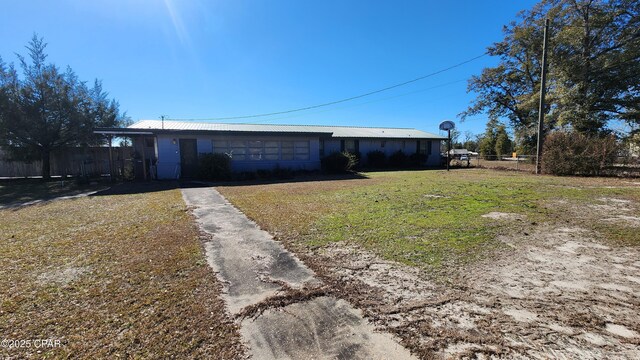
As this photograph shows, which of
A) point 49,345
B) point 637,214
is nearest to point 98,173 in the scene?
point 49,345

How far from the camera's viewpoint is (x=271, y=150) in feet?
56.5

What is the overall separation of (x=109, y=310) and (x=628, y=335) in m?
4.31

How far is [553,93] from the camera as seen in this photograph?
19141mm

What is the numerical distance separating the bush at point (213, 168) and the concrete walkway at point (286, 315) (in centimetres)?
1084

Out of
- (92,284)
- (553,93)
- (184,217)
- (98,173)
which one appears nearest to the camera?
(92,284)

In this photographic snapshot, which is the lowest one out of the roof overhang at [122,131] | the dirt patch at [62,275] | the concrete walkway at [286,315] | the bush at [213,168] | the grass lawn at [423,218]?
the concrete walkway at [286,315]

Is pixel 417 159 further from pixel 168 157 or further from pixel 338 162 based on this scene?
pixel 168 157

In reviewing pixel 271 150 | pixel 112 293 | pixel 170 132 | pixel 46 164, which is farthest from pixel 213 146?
pixel 112 293

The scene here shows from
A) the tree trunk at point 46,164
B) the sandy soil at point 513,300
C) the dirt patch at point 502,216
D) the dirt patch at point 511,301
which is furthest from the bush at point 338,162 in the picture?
the tree trunk at point 46,164

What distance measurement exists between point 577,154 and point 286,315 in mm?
18128

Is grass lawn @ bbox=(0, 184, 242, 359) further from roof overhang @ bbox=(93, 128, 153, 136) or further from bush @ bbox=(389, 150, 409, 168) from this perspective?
bush @ bbox=(389, 150, 409, 168)

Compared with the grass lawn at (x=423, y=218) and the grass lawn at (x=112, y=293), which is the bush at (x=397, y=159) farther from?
the grass lawn at (x=112, y=293)

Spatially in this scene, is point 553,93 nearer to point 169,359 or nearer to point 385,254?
point 385,254

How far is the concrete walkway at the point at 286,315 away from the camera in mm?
2014
